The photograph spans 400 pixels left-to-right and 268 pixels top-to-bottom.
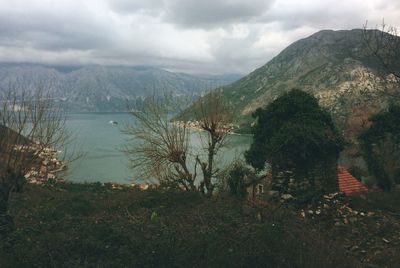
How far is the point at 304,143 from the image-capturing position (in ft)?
69.6

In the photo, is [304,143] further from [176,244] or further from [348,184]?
[176,244]

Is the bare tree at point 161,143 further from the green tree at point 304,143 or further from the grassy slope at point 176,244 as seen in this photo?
the grassy slope at point 176,244

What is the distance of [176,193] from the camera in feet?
69.6

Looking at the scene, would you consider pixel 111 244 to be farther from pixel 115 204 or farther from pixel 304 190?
pixel 304 190

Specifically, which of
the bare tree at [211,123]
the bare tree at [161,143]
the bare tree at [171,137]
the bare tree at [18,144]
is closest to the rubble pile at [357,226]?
the bare tree at [211,123]

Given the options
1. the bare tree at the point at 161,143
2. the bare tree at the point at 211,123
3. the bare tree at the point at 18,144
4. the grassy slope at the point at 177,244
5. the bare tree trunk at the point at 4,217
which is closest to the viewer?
the grassy slope at the point at 177,244

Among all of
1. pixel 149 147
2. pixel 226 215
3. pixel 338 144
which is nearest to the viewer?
pixel 226 215

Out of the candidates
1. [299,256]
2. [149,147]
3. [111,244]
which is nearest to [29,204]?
[149,147]

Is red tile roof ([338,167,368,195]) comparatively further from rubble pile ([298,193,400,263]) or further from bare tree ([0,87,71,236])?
bare tree ([0,87,71,236])

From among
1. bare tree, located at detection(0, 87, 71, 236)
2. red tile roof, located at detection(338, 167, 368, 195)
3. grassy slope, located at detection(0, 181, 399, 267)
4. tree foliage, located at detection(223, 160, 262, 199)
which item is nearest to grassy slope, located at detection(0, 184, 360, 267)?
grassy slope, located at detection(0, 181, 399, 267)

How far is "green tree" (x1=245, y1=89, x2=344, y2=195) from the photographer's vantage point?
21.3 metres

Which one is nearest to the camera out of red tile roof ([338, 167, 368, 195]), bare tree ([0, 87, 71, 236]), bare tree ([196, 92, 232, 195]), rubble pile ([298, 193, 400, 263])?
bare tree ([0, 87, 71, 236])

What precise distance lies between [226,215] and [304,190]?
A: 8.56 meters

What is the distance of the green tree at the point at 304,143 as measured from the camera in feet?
70.0
